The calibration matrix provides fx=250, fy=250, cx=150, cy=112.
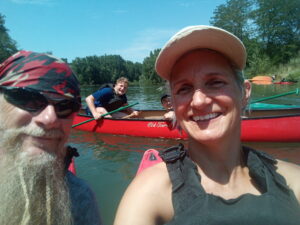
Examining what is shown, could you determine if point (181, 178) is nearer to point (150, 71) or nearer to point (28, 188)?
point (28, 188)

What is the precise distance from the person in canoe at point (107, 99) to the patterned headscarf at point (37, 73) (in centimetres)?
581

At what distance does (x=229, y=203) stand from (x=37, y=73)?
4.05 feet

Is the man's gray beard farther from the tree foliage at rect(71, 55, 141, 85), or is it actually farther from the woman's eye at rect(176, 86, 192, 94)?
the tree foliage at rect(71, 55, 141, 85)

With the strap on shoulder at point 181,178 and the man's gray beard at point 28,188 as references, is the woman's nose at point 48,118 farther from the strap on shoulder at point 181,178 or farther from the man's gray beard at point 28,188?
the strap on shoulder at point 181,178

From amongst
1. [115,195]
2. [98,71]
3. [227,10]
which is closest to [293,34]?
[227,10]

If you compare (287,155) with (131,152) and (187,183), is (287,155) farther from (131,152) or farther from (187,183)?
(187,183)

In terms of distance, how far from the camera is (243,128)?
19.5 feet

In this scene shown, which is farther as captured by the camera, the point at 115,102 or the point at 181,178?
the point at 115,102

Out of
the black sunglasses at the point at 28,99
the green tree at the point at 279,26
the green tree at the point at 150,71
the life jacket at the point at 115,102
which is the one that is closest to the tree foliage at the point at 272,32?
the green tree at the point at 279,26

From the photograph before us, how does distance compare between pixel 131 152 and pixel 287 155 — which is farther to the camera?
pixel 131 152

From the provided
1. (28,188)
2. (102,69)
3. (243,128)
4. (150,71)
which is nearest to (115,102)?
(243,128)

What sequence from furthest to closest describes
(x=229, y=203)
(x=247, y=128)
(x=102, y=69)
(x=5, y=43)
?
(x=102, y=69) < (x=5, y=43) < (x=247, y=128) < (x=229, y=203)

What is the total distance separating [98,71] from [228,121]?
77.5 metres

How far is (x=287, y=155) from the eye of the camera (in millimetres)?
5340
